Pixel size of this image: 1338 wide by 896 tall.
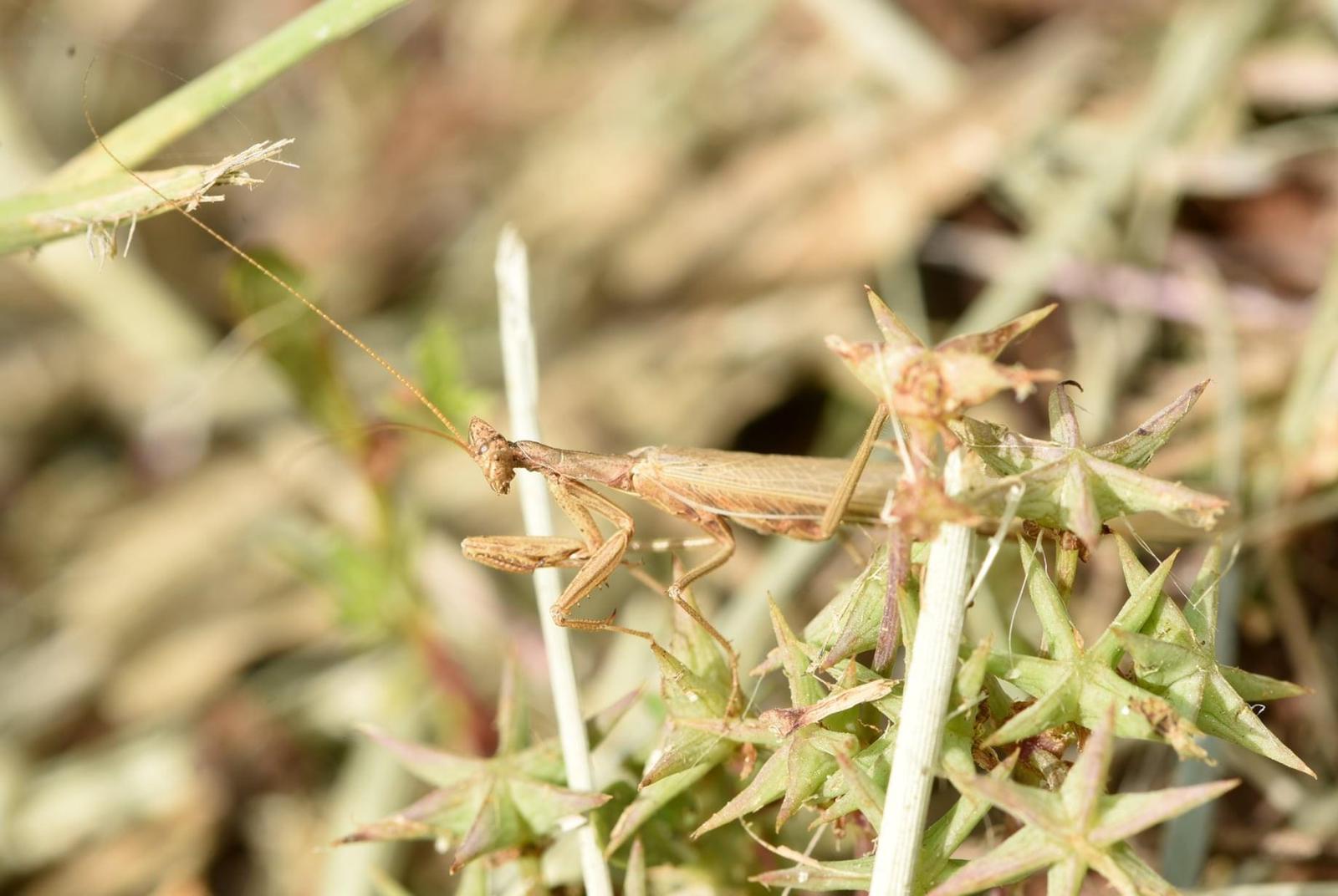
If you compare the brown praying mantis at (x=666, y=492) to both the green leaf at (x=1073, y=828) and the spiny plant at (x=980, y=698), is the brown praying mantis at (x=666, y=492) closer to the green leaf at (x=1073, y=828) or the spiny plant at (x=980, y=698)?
the spiny plant at (x=980, y=698)

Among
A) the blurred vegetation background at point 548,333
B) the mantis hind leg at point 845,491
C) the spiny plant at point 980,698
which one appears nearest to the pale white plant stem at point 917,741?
the spiny plant at point 980,698

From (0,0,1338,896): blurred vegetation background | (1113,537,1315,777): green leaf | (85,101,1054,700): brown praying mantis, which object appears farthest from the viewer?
(0,0,1338,896): blurred vegetation background

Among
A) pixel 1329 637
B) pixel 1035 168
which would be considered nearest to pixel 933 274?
pixel 1035 168

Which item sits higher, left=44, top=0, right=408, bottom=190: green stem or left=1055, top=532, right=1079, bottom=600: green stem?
left=44, top=0, right=408, bottom=190: green stem

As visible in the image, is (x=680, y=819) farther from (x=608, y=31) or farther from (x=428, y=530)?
(x=608, y=31)

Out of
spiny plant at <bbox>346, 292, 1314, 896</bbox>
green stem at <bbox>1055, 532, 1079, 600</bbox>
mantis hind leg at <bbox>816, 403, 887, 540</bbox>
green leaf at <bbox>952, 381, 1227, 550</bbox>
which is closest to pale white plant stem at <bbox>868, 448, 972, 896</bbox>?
spiny plant at <bbox>346, 292, 1314, 896</bbox>

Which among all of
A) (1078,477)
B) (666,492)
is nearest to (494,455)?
(666,492)

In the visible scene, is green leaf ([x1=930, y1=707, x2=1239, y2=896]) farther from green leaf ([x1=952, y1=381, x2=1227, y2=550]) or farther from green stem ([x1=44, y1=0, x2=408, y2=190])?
green stem ([x1=44, y1=0, x2=408, y2=190])

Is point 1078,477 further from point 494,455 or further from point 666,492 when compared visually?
point 494,455
